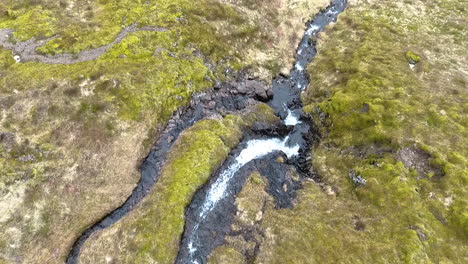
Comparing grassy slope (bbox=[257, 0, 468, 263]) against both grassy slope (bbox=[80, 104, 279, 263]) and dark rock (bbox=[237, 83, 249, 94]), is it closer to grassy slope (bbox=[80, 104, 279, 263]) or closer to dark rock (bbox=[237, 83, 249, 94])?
grassy slope (bbox=[80, 104, 279, 263])

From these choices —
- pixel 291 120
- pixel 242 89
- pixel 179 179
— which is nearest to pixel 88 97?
pixel 179 179

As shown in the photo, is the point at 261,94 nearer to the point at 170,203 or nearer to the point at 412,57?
the point at 170,203

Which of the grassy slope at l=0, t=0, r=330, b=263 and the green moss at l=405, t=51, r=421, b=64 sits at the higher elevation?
the green moss at l=405, t=51, r=421, b=64

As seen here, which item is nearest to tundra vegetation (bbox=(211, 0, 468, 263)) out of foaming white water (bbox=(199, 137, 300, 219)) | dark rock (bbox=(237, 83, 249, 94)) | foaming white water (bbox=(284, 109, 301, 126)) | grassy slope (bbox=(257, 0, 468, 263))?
grassy slope (bbox=(257, 0, 468, 263))

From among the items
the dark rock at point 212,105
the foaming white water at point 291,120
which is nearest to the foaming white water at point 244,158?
the foaming white water at point 291,120

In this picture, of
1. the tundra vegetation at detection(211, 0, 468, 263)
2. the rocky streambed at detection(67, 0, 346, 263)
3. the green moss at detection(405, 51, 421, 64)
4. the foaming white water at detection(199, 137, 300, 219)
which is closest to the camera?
the tundra vegetation at detection(211, 0, 468, 263)

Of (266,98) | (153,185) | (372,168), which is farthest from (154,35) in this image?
(372,168)

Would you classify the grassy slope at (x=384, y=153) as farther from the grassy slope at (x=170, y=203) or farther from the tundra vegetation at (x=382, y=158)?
the grassy slope at (x=170, y=203)
